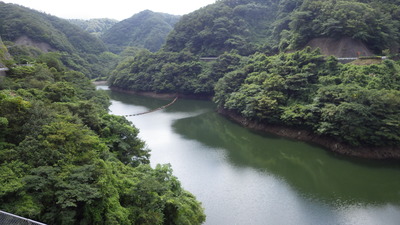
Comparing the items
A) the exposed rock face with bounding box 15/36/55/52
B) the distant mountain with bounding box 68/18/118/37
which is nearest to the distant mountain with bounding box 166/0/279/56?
the exposed rock face with bounding box 15/36/55/52

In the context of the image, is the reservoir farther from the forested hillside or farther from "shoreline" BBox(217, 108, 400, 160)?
the forested hillside

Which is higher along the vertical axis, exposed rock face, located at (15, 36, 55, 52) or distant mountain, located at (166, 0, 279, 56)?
distant mountain, located at (166, 0, 279, 56)

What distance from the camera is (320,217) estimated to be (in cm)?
1510

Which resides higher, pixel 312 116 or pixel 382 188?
pixel 312 116

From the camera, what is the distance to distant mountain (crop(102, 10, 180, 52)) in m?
105

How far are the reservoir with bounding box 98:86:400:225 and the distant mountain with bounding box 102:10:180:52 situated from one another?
79.4 m

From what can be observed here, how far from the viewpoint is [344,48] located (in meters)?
33.5

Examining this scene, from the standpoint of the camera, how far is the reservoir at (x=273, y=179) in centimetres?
1540

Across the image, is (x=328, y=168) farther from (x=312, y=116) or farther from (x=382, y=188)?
(x=312, y=116)

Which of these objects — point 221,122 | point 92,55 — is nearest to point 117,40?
point 92,55

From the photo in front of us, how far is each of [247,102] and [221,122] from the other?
218 inches

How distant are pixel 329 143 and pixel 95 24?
514 ft

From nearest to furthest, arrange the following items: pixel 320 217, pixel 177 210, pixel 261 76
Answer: pixel 177 210 < pixel 320 217 < pixel 261 76

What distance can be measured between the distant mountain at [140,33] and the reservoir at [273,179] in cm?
7941
